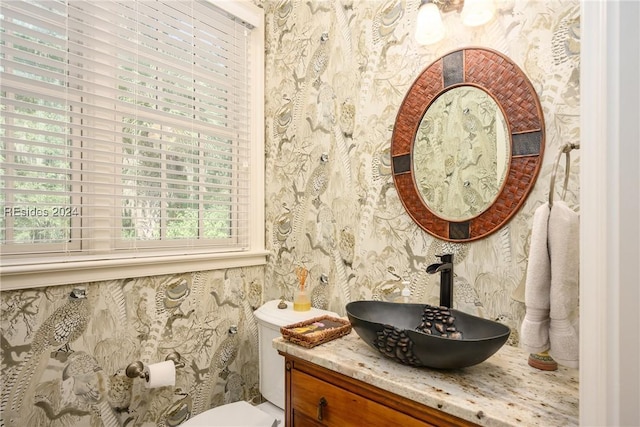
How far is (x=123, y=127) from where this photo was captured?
1539 millimetres

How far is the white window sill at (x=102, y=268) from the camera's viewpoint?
4.07ft

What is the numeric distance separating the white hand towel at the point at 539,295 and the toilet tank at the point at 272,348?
945 millimetres

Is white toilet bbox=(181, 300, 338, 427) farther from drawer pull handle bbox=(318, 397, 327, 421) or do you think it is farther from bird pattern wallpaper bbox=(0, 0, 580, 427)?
drawer pull handle bbox=(318, 397, 327, 421)

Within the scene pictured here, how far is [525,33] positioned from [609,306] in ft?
3.19

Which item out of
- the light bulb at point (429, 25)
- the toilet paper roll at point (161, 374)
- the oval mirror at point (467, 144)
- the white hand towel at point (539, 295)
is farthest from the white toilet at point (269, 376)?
the light bulb at point (429, 25)

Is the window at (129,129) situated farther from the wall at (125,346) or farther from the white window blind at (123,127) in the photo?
the wall at (125,346)

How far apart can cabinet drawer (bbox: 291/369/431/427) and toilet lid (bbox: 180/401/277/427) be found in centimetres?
24

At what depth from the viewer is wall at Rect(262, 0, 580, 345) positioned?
118cm

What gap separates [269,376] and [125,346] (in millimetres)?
644

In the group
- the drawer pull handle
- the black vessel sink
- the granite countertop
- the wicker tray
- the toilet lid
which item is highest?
the black vessel sink

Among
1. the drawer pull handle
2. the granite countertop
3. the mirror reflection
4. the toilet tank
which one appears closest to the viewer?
the granite countertop

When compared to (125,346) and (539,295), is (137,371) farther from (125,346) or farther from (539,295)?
(539,295)

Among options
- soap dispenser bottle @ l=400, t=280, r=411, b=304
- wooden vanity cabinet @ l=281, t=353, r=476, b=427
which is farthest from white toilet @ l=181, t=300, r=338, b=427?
soap dispenser bottle @ l=400, t=280, r=411, b=304

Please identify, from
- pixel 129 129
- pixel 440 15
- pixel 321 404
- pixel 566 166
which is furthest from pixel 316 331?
pixel 440 15
